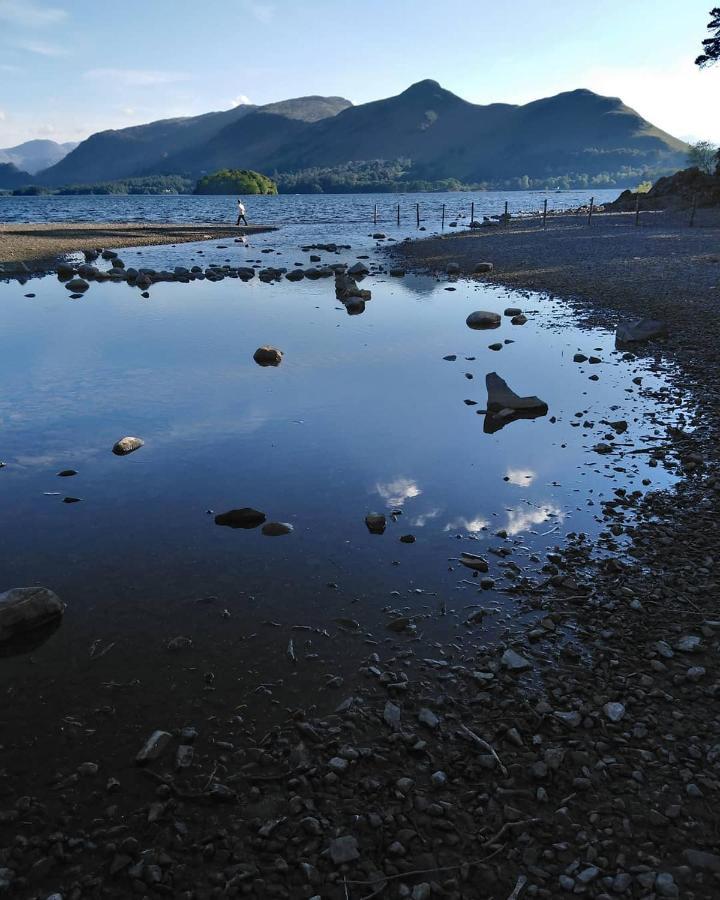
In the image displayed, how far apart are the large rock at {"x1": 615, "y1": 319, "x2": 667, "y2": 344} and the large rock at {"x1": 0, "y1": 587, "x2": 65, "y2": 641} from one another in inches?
667

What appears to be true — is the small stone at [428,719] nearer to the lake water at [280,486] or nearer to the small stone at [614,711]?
the lake water at [280,486]

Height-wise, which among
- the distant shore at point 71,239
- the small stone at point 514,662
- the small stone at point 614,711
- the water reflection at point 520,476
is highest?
the distant shore at point 71,239

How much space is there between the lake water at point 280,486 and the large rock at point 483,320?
0.68 m

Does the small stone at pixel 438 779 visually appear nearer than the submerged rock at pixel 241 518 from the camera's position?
Yes

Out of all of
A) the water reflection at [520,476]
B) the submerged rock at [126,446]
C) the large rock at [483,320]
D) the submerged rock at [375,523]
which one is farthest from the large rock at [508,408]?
the large rock at [483,320]

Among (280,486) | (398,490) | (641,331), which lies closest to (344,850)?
(398,490)

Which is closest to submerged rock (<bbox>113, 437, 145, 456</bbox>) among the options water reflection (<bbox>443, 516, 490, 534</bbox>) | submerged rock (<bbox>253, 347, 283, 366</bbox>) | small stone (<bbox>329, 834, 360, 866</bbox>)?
water reflection (<bbox>443, 516, 490, 534</bbox>)

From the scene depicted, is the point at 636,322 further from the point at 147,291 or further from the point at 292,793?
the point at 147,291

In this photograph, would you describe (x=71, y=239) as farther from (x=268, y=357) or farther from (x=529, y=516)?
(x=529, y=516)

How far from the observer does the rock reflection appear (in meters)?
10.1

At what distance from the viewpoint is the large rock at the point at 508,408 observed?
541 inches

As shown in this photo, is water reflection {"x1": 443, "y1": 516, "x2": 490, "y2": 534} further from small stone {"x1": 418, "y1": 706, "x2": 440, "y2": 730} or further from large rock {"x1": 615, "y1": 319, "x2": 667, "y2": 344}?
large rock {"x1": 615, "y1": 319, "x2": 667, "y2": 344}

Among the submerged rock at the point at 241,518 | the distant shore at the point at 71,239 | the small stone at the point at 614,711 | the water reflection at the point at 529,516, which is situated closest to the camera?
the small stone at the point at 614,711

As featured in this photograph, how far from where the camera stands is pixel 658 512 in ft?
29.8
